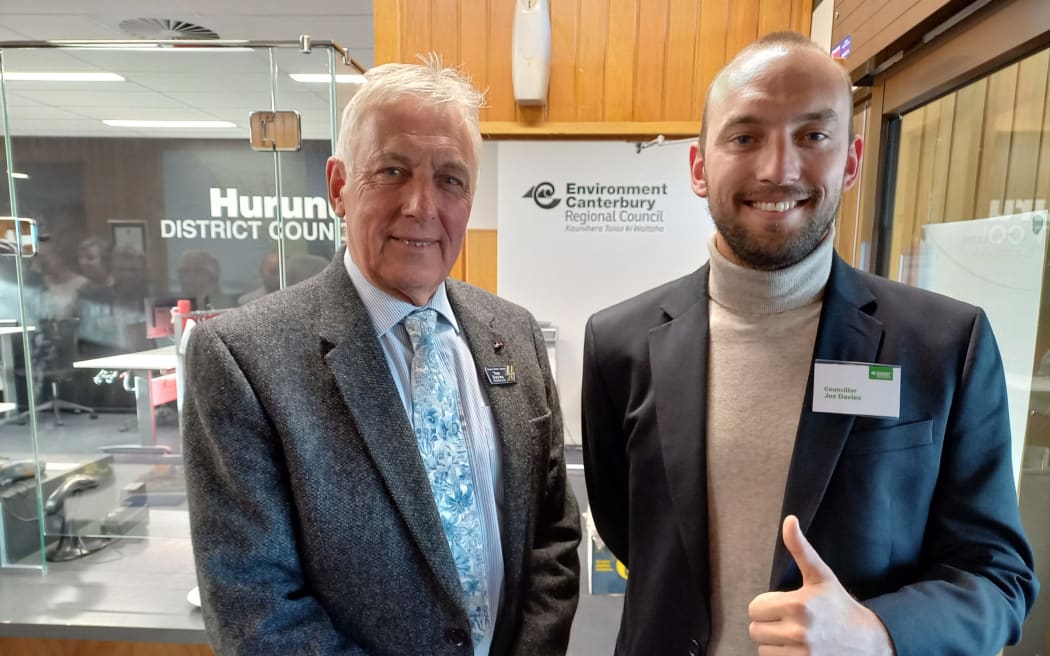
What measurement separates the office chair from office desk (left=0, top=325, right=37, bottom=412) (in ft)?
0.16

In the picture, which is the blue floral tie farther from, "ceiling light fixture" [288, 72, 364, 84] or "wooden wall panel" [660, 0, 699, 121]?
"wooden wall panel" [660, 0, 699, 121]

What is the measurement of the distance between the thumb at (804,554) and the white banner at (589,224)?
6.11 feet

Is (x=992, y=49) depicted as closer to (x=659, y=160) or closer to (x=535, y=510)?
(x=659, y=160)

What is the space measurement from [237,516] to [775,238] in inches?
37.0

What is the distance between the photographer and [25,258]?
6.71 ft

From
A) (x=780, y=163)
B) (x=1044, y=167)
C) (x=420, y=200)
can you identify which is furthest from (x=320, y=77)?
(x=1044, y=167)

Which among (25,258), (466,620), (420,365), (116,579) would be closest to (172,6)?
(25,258)

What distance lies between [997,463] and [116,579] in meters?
2.51

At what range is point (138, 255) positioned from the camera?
2.20 metres

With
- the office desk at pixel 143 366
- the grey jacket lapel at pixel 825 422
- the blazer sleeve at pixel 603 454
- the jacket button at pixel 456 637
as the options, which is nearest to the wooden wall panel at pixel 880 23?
the grey jacket lapel at pixel 825 422

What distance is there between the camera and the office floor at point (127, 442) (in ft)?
5.43

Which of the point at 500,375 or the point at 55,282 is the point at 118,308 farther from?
the point at 500,375

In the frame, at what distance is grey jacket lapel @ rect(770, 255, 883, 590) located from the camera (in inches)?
34.7

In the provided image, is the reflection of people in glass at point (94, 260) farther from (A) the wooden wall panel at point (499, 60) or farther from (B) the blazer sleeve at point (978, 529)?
(B) the blazer sleeve at point (978, 529)
